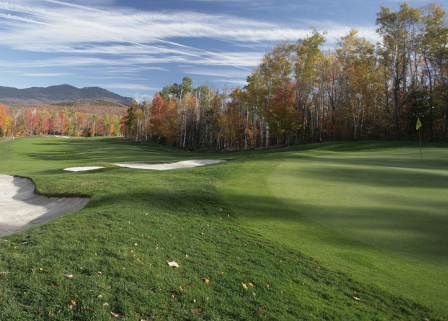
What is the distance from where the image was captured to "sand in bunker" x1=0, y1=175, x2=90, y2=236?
9109mm

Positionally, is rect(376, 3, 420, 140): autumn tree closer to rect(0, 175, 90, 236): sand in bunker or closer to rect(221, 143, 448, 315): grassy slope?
rect(221, 143, 448, 315): grassy slope

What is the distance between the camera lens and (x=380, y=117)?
1505 inches

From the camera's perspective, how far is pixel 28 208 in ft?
36.1

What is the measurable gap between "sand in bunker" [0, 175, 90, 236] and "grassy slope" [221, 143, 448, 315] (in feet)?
19.7

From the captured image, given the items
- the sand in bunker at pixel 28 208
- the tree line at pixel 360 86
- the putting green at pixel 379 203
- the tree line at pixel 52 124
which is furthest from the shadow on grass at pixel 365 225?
the tree line at pixel 52 124

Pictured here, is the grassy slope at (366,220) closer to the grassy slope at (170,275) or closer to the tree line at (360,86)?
the grassy slope at (170,275)

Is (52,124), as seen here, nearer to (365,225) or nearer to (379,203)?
(379,203)

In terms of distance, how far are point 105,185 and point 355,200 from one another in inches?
392

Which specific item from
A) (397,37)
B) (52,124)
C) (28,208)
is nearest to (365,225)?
(28,208)

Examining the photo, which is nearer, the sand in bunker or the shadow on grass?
the shadow on grass

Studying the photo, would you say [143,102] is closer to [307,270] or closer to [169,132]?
[169,132]

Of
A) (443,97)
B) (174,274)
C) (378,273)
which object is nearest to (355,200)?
(378,273)

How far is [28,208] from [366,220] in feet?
39.2

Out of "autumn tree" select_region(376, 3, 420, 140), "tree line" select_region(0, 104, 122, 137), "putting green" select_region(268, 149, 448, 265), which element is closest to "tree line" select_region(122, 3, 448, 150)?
"autumn tree" select_region(376, 3, 420, 140)
